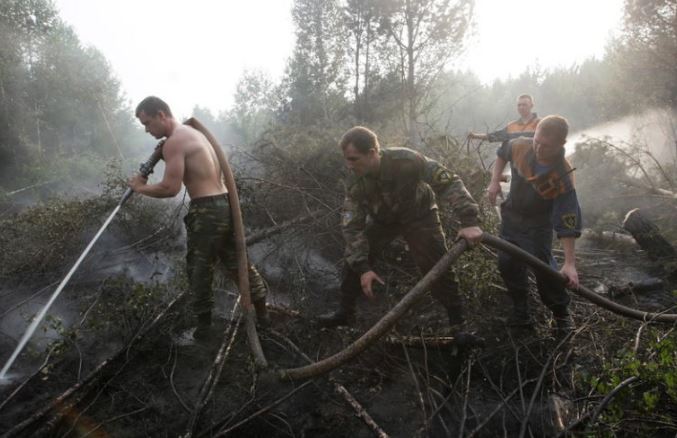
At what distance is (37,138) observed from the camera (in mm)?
22766

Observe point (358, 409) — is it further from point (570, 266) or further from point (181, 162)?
point (181, 162)

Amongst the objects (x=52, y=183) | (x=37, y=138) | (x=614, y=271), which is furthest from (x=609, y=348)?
(x=37, y=138)

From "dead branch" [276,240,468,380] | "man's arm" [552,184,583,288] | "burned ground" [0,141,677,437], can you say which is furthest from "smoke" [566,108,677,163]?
"dead branch" [276,240,468,380]

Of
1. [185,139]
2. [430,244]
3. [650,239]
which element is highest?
[185,139]

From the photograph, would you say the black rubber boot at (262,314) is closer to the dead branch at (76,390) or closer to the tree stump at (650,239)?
the dead branch at (76,390)

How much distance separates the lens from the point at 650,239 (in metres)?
5.02

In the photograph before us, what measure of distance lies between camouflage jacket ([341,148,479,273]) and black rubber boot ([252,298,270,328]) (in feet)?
3.69


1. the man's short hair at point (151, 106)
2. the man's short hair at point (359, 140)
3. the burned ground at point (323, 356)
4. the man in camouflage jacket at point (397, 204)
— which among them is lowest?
the burned ground at point (323, 356)

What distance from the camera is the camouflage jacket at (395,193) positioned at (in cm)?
272

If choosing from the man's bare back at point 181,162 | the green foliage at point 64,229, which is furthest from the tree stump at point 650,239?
the green foliage at point 64,229

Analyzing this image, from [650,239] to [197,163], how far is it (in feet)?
18.9

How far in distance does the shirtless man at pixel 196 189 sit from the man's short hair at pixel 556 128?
8.34 ft

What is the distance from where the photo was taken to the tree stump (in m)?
4.96

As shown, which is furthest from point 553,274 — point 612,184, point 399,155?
Answer: point 612,184
